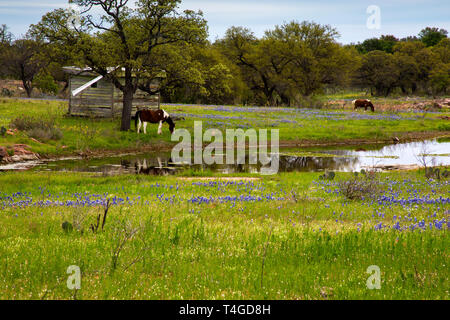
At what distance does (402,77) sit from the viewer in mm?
98312

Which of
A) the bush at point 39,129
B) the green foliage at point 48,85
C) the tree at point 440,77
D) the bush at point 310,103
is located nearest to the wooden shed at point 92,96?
the bush at point 39,129

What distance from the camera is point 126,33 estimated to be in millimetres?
32469

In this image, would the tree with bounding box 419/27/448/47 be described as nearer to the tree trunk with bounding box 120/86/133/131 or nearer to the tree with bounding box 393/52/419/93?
the tree with bounding box 393/52/419/93

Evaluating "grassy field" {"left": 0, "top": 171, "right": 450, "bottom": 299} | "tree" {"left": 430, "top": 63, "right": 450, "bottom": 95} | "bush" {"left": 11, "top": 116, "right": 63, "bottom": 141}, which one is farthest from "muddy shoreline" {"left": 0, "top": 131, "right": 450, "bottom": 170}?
"tree" {"left": 430, "top": 63, "right": 450, "bottom": 95}

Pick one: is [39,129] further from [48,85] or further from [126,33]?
[48,85]

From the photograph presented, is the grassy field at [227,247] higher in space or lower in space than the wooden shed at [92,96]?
lower

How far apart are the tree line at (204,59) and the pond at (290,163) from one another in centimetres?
774

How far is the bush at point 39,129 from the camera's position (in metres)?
28.3

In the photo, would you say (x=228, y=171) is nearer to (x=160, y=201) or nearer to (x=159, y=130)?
(x=160, y=201)

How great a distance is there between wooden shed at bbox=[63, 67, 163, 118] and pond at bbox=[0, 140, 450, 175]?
11017 mm

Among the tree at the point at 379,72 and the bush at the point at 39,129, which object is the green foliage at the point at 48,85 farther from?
the tree at the point at 379,72

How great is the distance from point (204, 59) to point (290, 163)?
45330 millimetres
